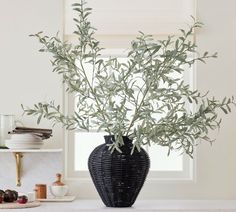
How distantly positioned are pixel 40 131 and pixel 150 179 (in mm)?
914

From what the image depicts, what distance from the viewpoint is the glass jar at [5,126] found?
4477 mm

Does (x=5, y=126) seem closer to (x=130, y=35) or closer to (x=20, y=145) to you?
(x=20, y=145)

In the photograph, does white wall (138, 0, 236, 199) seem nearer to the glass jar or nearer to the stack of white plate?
the stack of white plate

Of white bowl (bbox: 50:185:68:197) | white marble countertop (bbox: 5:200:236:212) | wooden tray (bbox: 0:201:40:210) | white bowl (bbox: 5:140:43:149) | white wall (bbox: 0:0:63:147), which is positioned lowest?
white marble countertop (bbox: 5:200:236:212)

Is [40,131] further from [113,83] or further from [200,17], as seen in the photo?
[200,17]

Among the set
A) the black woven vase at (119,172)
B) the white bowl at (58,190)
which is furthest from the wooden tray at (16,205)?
the black woven vase at (119,172)

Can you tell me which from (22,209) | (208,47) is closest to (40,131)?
(22,209)

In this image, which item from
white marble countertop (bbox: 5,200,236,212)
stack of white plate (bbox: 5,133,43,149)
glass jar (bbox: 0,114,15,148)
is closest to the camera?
white marble countertop (bbox: 5,200,236,212)

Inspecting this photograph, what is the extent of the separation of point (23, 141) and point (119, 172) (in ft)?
2.42

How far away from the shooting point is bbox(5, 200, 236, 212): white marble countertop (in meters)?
3.92

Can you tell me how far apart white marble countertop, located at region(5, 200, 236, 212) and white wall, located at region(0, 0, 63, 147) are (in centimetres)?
61

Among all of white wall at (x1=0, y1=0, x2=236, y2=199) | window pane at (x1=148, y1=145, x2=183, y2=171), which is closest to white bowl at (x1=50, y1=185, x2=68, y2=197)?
white wall at (x1=0, y1=0, x2=236, y2=199)

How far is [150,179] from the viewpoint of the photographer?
15.5 feet

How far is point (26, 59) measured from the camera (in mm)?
4699
